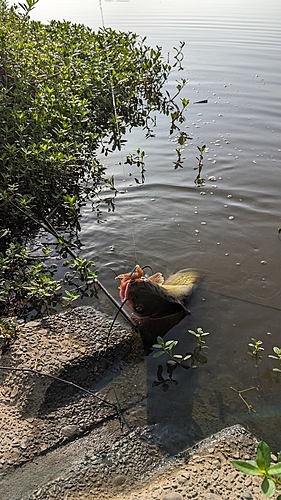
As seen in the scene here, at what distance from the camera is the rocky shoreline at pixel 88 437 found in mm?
2400

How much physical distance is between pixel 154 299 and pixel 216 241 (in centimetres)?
174

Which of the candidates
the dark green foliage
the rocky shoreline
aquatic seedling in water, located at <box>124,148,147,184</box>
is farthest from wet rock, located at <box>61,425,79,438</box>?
aquatic seedling in water, located at <box>124,148,147,184</box>

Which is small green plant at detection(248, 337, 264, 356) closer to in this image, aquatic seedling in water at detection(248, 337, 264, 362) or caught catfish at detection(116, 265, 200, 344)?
aquatic seedling in water at detection(248, 337, 264, 362)

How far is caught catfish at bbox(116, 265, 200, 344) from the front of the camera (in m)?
3.36

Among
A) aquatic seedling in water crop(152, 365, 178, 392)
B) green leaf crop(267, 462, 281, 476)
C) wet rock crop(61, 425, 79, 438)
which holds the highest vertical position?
green leaf crop(267, 462, 281, 476)

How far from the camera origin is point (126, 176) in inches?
256

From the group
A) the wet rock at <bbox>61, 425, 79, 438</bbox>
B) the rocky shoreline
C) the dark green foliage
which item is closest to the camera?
the rocky shoreline

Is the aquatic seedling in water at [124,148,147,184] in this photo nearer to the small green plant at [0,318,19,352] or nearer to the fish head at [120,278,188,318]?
the fish head at [120,278,188,318]

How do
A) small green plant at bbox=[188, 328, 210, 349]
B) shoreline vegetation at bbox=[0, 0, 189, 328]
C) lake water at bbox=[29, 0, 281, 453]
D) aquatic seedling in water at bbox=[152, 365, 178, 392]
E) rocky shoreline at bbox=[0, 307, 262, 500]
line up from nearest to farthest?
rocky shoreline at bbox=[0, 307, 262, 500], lake water at bbox=[29, 0, 281, 453], aquatic seedling in water at bbox=[152, 365, 178, 392], small green plant at bbox=[188, 328, 210, 349], shoreline vegetation at bbox=[0, 0, 189, 328]

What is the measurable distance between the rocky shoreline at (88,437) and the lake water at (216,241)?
0.54 ft

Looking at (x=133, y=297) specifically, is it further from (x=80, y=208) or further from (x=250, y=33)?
(x=250, y=33)

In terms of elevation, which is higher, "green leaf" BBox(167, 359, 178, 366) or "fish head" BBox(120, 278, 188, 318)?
"fish head" BBox(120, 278, 188, 318)

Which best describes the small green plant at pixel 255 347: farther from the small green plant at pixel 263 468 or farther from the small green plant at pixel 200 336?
the small green plant at pixel 263 468

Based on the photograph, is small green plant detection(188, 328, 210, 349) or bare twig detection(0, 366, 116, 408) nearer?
bare twig detection(0, 366, 116, 408)
